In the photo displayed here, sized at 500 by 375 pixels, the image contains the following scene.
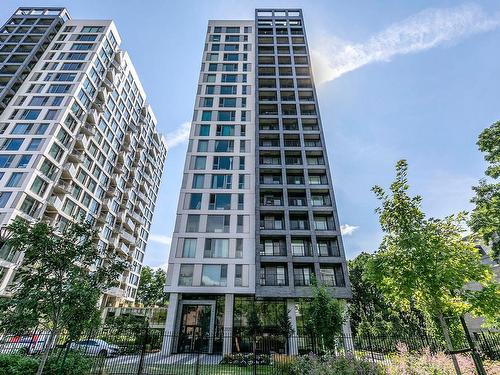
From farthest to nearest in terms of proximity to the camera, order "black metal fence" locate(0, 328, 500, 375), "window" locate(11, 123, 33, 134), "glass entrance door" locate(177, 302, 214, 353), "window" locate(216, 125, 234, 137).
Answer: "window" locate(11, 123, 33, 134), "window" locate(216, 125, 234, 137), "glass entrance door" locate(177, 302, 214, 353), "black metal fence" locate(0, 328, 500, 375)

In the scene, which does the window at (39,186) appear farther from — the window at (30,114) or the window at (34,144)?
the window at (30,114)

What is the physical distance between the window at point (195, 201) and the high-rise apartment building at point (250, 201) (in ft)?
0.42

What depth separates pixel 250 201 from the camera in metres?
34.1

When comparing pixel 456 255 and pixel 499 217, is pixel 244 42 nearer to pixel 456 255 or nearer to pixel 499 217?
pixel 499 217

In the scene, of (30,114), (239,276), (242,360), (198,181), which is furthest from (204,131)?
(242,360)

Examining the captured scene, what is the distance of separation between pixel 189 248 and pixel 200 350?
10426mm

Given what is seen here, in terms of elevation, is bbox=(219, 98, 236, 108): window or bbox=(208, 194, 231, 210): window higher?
bbox=(219, 98, 236, 108): window

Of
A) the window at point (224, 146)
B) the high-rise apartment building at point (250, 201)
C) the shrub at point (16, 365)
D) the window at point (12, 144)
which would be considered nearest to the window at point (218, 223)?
the high-rise apartment building at point (250, 201)

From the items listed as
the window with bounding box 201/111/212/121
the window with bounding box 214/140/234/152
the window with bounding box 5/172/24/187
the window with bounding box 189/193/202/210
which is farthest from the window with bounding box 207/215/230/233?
the window with bounding box 5/172/24/187

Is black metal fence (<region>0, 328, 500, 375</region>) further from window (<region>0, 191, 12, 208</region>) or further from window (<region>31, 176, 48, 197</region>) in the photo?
window (<region>31, 176, 48, 197</region>)

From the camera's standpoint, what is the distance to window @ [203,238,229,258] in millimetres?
30594

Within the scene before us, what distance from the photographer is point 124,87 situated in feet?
197

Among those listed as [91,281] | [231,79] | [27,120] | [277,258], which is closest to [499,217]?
[277,258]

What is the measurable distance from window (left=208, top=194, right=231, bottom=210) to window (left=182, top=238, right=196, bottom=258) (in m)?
4.81
